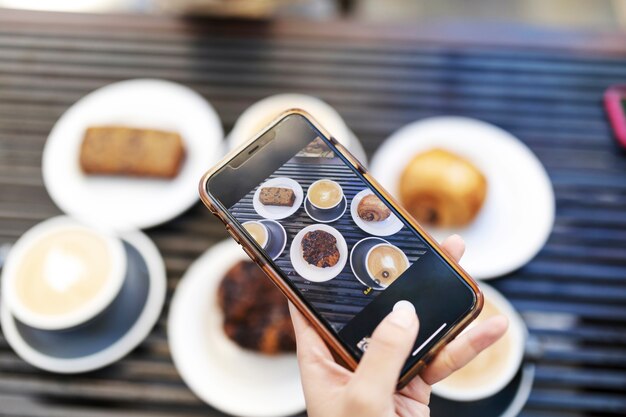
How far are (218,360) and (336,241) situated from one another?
0.31m

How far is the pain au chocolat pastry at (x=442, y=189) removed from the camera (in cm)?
88

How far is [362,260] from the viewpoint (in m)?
0.63

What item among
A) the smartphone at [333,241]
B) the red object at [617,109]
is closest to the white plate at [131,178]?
the smartphone at [333,241]

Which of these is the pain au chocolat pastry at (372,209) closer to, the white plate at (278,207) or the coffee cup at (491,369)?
the white plate at (278,207)

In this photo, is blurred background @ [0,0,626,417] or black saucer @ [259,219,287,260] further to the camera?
blurred background @ [0,0,626,417]

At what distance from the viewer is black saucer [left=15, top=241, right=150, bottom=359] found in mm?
809

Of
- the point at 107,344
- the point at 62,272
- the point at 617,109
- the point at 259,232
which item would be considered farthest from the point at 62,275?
the point at 617,109

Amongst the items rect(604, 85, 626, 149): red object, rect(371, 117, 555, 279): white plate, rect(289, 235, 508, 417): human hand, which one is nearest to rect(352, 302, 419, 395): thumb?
rect(289, 235, 508, 417): human hand

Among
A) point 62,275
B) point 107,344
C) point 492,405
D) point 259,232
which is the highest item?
point 259,232

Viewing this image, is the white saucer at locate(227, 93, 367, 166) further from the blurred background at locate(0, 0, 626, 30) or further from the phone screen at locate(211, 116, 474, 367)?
the blurred background at locate(0, 0, 626, 30)

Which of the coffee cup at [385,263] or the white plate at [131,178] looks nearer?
the coffee cup at [385,263]

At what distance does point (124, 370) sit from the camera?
82 centimetres

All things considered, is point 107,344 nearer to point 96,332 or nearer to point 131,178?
point 96,332

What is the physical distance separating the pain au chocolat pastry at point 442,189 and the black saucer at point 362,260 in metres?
0.28
